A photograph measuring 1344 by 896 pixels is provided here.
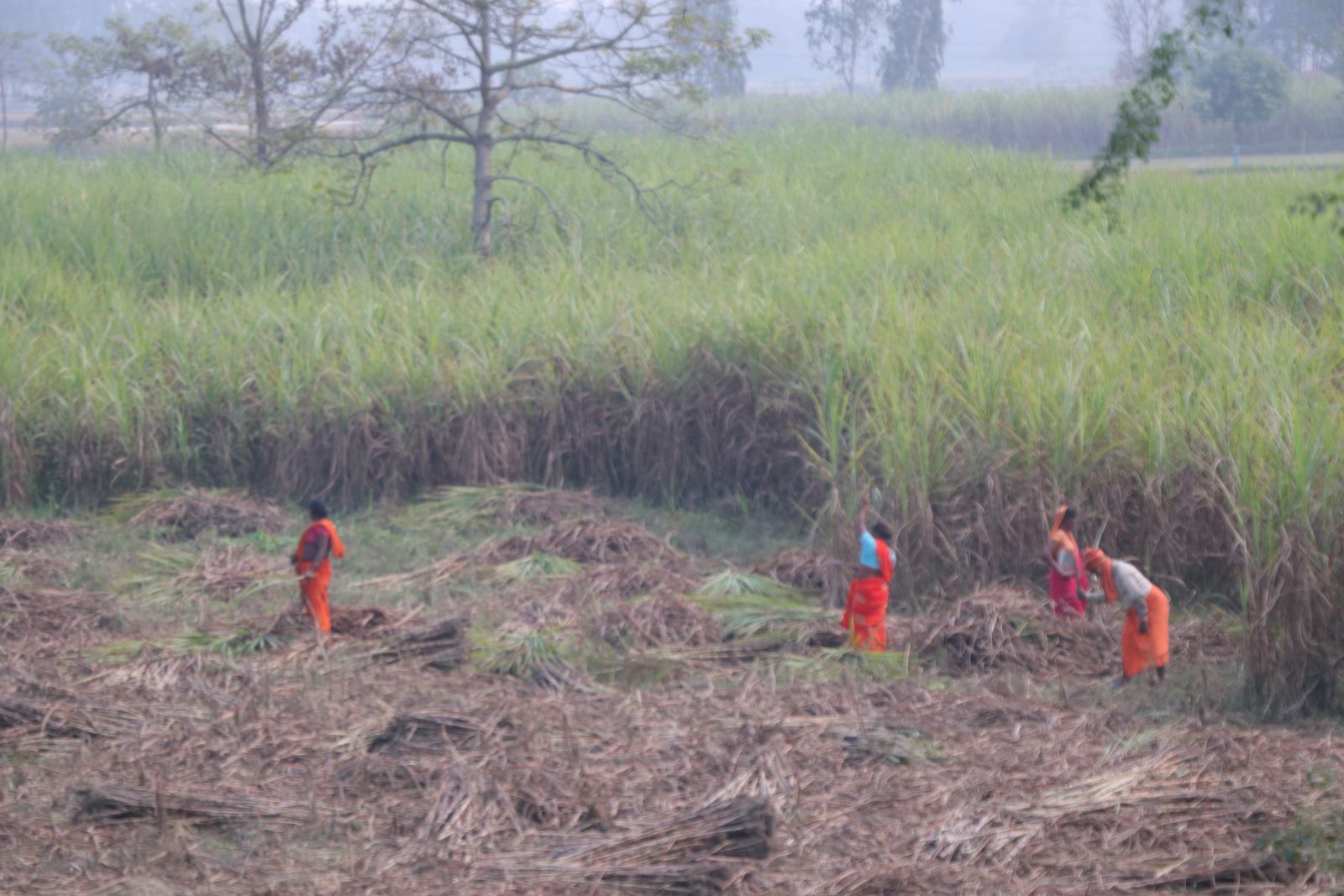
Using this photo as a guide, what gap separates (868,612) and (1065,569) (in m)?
1.07

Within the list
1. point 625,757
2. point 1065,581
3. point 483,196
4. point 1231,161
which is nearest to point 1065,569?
point 1065,581

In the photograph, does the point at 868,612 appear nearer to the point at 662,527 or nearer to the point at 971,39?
the point at 662,527

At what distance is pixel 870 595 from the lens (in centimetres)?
633

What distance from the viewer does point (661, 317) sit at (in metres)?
10.3

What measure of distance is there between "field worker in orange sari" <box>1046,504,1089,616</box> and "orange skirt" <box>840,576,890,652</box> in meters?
0.95

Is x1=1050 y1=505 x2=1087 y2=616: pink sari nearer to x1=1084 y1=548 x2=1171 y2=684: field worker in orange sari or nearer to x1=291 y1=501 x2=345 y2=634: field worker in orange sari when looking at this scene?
x1=1084 y1=548 x2=1171 y2=684: field worker in orange sari

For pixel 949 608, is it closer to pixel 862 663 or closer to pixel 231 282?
pixel 862 663

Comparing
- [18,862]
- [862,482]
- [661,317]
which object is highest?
[661,317]

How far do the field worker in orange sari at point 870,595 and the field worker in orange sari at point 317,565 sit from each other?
2.69m

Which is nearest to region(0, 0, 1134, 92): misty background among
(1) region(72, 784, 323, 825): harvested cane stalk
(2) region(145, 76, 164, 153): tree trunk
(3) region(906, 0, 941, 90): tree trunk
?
(3) region(906, 0, 941, 90): tree trunk

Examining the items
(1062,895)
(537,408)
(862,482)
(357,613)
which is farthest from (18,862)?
(537,408)

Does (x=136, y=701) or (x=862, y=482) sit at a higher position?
(x=862, y=482)

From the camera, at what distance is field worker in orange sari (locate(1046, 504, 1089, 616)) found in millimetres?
6559

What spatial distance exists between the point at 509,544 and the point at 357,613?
1.51 meters
